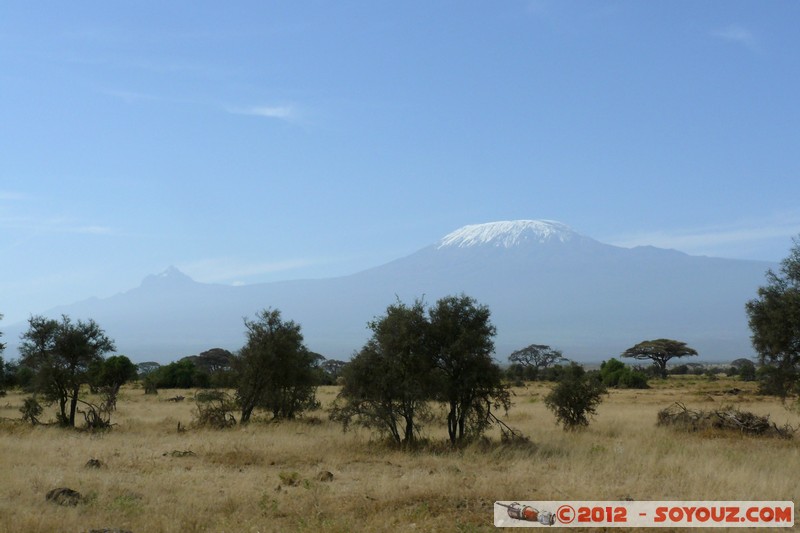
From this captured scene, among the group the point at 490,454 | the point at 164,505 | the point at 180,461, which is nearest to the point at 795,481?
the point at 490,454

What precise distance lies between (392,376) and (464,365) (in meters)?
2.27

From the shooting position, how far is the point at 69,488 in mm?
13344

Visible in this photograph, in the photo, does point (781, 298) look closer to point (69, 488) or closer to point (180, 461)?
point (180, 461)

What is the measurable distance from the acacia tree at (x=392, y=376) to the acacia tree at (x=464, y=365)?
18.0 inches

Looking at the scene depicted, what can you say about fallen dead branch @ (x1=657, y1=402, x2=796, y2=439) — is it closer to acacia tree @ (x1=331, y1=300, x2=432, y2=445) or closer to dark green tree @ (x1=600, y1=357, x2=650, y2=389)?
acacia tree @ (x1=331, y1=300, x2=432, y2=445)

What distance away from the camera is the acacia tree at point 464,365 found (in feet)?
69.0

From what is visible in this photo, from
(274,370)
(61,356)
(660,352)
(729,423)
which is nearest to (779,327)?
(729,423)

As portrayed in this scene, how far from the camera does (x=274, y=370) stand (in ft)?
96.8

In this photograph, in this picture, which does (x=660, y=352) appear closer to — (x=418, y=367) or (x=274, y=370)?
(x=274, y=370)

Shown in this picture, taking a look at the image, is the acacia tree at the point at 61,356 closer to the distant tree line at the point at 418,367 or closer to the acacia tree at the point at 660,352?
the distant tree line at the point at 418,367

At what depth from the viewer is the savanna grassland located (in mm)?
11539

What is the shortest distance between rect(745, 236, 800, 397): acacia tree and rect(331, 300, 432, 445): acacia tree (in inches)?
445

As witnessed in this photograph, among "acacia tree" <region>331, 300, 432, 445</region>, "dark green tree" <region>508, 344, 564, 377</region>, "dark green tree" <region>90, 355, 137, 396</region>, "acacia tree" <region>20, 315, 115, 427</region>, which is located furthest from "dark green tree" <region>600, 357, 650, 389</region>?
"dark green tree" <region>508, 344, 564, 377</region>

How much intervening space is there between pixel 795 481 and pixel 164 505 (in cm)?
1279
